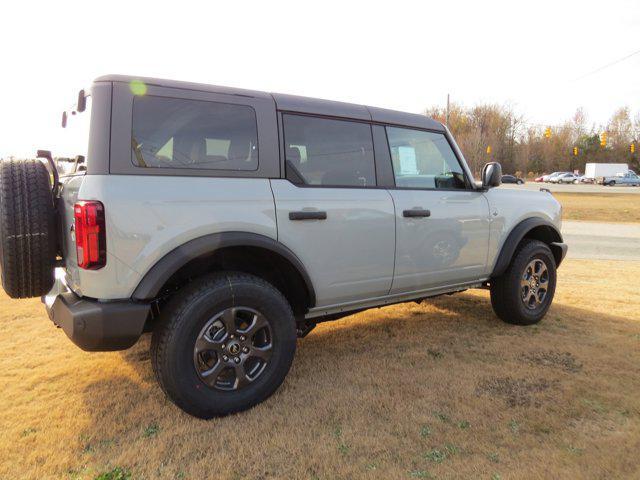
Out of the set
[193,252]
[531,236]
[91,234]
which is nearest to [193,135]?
[193,252]

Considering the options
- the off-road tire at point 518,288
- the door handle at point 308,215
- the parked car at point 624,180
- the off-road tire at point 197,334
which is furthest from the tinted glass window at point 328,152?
the parked car at point 624,180

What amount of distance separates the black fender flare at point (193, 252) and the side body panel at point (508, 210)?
85.2 inches

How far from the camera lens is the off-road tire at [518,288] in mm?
4344

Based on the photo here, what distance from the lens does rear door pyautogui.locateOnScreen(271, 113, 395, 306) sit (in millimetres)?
2986

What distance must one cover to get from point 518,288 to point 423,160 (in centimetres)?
159

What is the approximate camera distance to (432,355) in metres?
3.74

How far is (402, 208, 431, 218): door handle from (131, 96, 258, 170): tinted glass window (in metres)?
1.23

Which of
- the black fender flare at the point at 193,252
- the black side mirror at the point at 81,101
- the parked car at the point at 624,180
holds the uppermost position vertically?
the parked car at the point at 624,180

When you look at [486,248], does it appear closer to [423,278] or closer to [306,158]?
[423,278]

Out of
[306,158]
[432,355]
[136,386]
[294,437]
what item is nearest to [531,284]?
[432,355]

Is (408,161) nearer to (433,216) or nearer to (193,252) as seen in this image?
(433,216)

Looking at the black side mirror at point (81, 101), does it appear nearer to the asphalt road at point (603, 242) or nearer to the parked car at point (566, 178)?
the asphalt road at point (603, 242)

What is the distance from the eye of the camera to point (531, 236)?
4730 mm

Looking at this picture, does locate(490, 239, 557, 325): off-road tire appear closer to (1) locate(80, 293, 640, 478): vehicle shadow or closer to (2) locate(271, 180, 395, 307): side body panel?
(1) locate(80, 293, 640, 478): vehicle shadow
